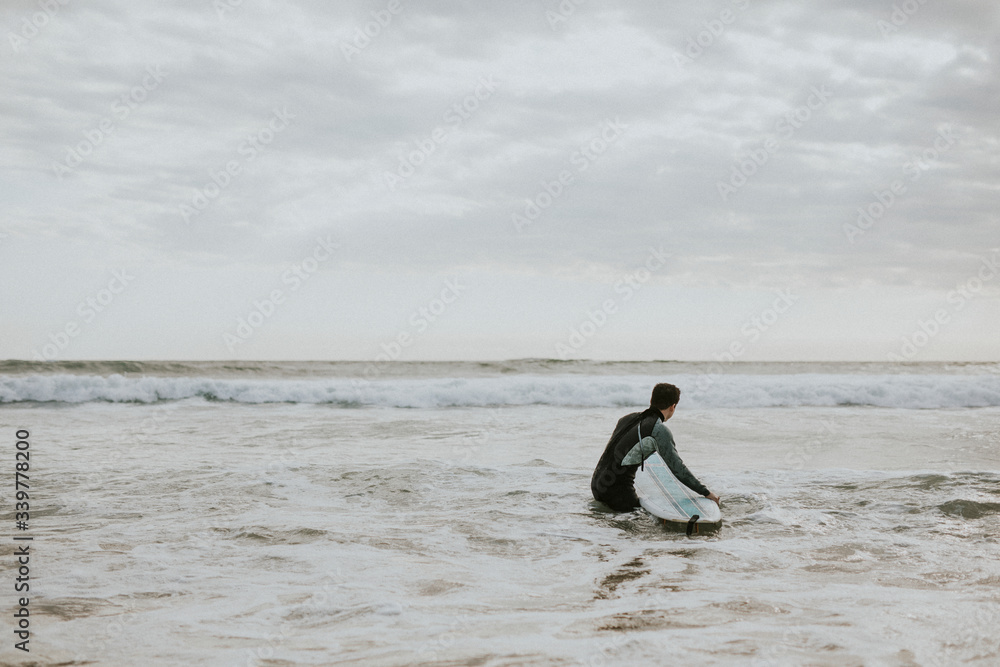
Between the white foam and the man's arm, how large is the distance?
40.4ft

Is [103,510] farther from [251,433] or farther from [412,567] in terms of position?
[251,433]

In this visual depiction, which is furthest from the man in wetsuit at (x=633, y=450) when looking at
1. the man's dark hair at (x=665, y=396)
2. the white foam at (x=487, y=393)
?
the white foam at (x=487, y=393)

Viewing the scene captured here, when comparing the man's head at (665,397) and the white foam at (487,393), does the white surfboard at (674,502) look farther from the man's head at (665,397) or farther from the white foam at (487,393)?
the white foam at (487,393)

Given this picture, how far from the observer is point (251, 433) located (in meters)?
12.7

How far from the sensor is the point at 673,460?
652 centimetres

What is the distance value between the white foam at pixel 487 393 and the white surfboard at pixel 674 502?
1136 cm

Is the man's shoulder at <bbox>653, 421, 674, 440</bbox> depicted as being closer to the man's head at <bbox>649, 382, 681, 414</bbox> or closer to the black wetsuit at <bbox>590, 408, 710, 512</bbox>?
the black wetsuit at <bbox>590, 408, 710, 512</bbox>

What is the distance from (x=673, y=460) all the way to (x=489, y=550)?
2030 mm

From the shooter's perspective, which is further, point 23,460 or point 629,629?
point 23,460

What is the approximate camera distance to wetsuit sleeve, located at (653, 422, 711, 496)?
638cm

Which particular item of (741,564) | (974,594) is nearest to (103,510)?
(741,564)

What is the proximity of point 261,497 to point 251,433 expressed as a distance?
5.61m

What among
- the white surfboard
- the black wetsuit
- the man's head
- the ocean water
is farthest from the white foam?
the man's head

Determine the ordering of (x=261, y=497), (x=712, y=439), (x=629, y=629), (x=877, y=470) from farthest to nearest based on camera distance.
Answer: (x=712, y=439) < (x=877, y=470) < (x=261, y=497) < (x=629, y=629)
